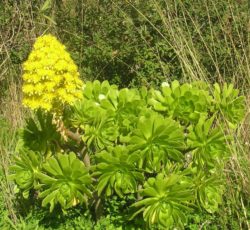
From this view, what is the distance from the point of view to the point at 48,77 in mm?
2148

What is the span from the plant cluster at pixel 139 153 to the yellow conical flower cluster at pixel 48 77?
0.25 metres

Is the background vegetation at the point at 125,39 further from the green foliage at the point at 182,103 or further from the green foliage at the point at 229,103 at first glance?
the green foliage at the point at 182,103

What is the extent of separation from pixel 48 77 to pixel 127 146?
1.51 ft

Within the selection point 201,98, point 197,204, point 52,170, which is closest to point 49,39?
point 52,170

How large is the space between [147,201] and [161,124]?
0.34m

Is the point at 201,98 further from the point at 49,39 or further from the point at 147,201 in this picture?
the point at 49,39

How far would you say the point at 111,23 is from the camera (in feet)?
15.0

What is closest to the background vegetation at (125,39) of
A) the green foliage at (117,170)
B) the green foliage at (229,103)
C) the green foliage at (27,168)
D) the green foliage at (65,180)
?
the green foliage at (229,103)

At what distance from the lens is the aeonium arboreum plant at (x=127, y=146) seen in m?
2.28

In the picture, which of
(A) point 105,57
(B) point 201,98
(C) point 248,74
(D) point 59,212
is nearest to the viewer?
(B) point 201,98

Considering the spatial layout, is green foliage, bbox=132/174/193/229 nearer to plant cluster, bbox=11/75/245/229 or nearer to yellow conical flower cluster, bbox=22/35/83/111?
plant cluster, bbox=11/75/245/229

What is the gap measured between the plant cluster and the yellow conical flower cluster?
0.25m

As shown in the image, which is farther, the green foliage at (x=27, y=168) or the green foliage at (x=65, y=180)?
the green foliage at (x=27, y=168)

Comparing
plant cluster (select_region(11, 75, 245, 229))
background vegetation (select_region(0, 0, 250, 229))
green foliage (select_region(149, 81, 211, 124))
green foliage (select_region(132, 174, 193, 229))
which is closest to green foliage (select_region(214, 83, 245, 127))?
plant cluster (select_region(11, 75, 245, 229))
